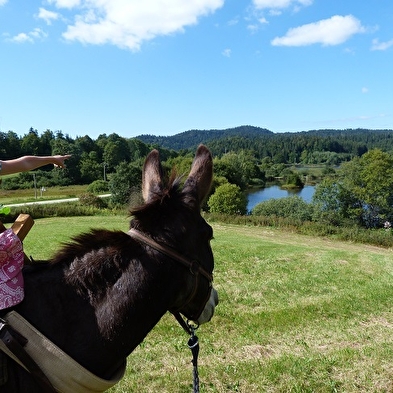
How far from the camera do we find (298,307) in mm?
7730

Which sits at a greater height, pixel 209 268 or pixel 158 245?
pixel 158 245

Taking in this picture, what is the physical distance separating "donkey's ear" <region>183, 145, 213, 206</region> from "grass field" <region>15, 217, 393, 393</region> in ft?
9.45

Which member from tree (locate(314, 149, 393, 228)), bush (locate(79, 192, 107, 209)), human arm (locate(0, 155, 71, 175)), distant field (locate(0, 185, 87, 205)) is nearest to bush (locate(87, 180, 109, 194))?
distant field (locate(0, 185, 87, 205))

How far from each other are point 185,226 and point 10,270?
0.86 meters

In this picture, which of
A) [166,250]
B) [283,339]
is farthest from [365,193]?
[166,250]

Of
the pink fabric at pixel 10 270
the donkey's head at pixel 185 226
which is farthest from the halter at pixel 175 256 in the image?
the pink fabric at pixel 10 270

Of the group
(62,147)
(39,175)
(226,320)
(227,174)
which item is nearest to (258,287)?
(226,320)

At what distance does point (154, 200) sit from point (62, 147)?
73759 millimetres

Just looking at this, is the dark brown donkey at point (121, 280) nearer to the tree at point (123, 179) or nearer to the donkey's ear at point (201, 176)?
the donkey's ear at point (201, 176)

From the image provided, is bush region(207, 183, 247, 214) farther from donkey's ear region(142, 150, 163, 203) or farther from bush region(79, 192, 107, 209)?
donkey's ear region(142, 150, 163, 203)

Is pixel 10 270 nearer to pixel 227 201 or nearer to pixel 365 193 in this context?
pixel 227 201

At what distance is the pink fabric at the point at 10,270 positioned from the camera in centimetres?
160

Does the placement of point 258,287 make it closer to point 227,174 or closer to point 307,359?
point 307,359

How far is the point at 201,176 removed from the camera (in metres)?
2.04
